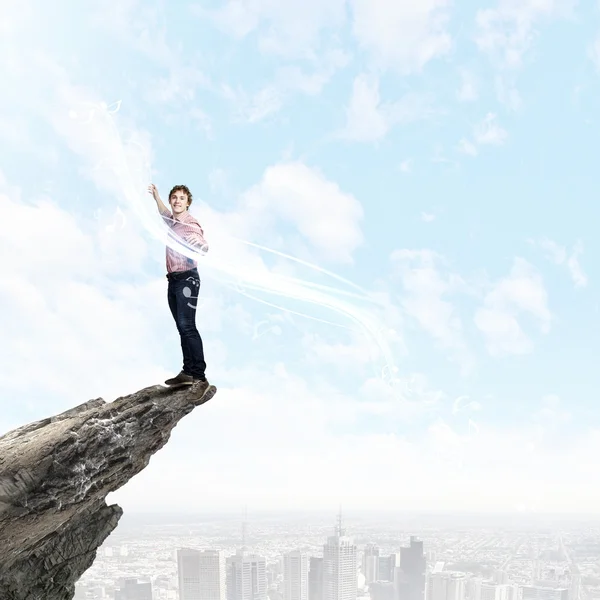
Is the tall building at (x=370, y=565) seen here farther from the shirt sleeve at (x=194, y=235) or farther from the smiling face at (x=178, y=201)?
the smiling face at (x=178, y=201)

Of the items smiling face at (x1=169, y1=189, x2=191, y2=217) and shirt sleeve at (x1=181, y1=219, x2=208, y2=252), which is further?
smiling face at (x1=169, y1=189, x2=191, y2=217)

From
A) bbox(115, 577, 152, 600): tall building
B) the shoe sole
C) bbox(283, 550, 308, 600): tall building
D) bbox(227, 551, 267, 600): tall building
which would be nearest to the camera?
the shoe sole

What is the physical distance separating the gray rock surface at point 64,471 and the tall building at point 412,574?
39.3 m

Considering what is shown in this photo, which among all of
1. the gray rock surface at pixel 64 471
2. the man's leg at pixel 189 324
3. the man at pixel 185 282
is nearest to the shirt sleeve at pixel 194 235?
the man at pixel 185 282

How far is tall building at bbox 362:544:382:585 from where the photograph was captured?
46.6 meters

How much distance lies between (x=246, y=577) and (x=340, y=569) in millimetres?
6967

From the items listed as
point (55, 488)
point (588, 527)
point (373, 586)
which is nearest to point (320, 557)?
point (373, 586)

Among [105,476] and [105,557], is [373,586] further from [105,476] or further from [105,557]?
[105,476]

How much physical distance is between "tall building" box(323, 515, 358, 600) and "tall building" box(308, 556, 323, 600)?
378mm

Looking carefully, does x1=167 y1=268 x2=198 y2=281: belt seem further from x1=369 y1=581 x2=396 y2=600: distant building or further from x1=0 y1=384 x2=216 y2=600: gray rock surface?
x1=369 y1=581 x2=396 y2=600: distant building

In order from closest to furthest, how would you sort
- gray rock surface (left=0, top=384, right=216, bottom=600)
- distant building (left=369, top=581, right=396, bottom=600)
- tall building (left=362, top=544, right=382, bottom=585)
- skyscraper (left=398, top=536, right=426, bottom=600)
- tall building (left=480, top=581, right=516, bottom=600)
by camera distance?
gray rock surface (left=0, top=384, right=216, bottom=600), tall building (left=480, top=581, right=516, bottom=600), skyscraper (left=398, top=536, right=426, bottom=600), distant building (left=369, top=581, right=396, bottom=600), tall building (left=362, top=544, right=382, bottom=585)

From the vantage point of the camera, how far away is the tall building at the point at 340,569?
136 feet

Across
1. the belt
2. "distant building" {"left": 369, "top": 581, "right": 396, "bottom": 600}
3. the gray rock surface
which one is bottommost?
"distant building" {"left": 369, "top": 581, "right": 396, "bottom": 600}

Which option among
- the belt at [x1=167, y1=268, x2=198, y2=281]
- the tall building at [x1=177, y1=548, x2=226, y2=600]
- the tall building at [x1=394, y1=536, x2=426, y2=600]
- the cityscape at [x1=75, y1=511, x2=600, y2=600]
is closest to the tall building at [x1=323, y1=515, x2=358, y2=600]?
the cityscape at [x1=75, y1=511, x2=600, y2=600]
